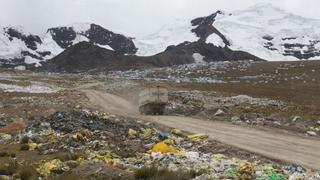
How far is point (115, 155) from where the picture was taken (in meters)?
19.8

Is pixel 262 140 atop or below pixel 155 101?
below

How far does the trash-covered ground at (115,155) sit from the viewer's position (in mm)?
14947

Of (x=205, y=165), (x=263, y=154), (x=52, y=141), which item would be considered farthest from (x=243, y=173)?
(x=52, y=141)

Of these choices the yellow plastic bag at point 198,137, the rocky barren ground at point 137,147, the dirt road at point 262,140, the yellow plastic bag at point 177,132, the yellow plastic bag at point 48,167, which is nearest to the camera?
the rocky barren ground at point 137,147

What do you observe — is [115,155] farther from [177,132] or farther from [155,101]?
[155,101]

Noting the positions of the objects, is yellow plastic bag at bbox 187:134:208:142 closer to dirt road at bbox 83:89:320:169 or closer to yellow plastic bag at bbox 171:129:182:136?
dirt road at bbox 83:89:320:169

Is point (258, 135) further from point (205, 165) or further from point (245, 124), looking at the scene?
point (205, 165)

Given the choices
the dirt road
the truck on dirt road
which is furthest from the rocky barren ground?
the truck on dirt road

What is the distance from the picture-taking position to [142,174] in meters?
13.7

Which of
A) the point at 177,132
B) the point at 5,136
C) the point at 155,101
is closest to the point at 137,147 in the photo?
the point at 177,132

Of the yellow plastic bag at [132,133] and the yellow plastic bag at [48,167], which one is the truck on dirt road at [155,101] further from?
the yellow plastic bag at [48,167]

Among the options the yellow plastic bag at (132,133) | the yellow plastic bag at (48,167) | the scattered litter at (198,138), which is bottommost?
the scattered litter at (198,138)

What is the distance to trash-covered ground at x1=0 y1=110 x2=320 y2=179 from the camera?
14947 mm

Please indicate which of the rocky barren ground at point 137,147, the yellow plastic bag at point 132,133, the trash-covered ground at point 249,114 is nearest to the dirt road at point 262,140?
the rocky barren ground at point 137,147
